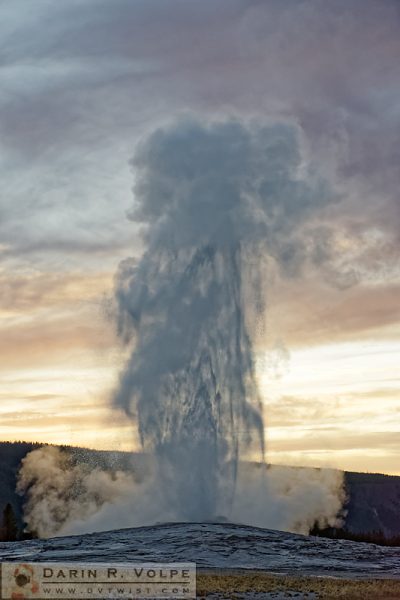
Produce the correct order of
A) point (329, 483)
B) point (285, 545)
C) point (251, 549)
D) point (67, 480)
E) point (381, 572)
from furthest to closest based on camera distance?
point (67, 480)
point (329, 483)
point (285, 545)
point (251, 549)
point (381, 572)

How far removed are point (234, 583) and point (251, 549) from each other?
1871 centimetres

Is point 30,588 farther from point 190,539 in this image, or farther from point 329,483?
point 329,483

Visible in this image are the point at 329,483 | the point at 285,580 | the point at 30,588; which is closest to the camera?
the point at 30,588

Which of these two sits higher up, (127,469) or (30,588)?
(127,469)

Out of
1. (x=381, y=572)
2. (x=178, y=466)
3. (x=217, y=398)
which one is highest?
(x=217, y=398)

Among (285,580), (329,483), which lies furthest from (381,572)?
(329,483)

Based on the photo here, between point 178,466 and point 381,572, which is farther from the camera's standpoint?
point 178,466

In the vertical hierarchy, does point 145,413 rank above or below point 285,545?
above

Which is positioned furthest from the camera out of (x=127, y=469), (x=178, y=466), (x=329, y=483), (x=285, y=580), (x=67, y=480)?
(x=67, y=480)

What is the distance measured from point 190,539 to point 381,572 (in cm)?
1576

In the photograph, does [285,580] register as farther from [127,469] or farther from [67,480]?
[67,480]

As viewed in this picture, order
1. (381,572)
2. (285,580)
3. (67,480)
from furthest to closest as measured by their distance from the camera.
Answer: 1. (67,480)
2. (381,572)
3. (285,580)

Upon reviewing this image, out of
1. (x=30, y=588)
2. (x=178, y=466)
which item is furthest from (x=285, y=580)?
(x=178, y=466)

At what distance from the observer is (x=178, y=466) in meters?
83.2
